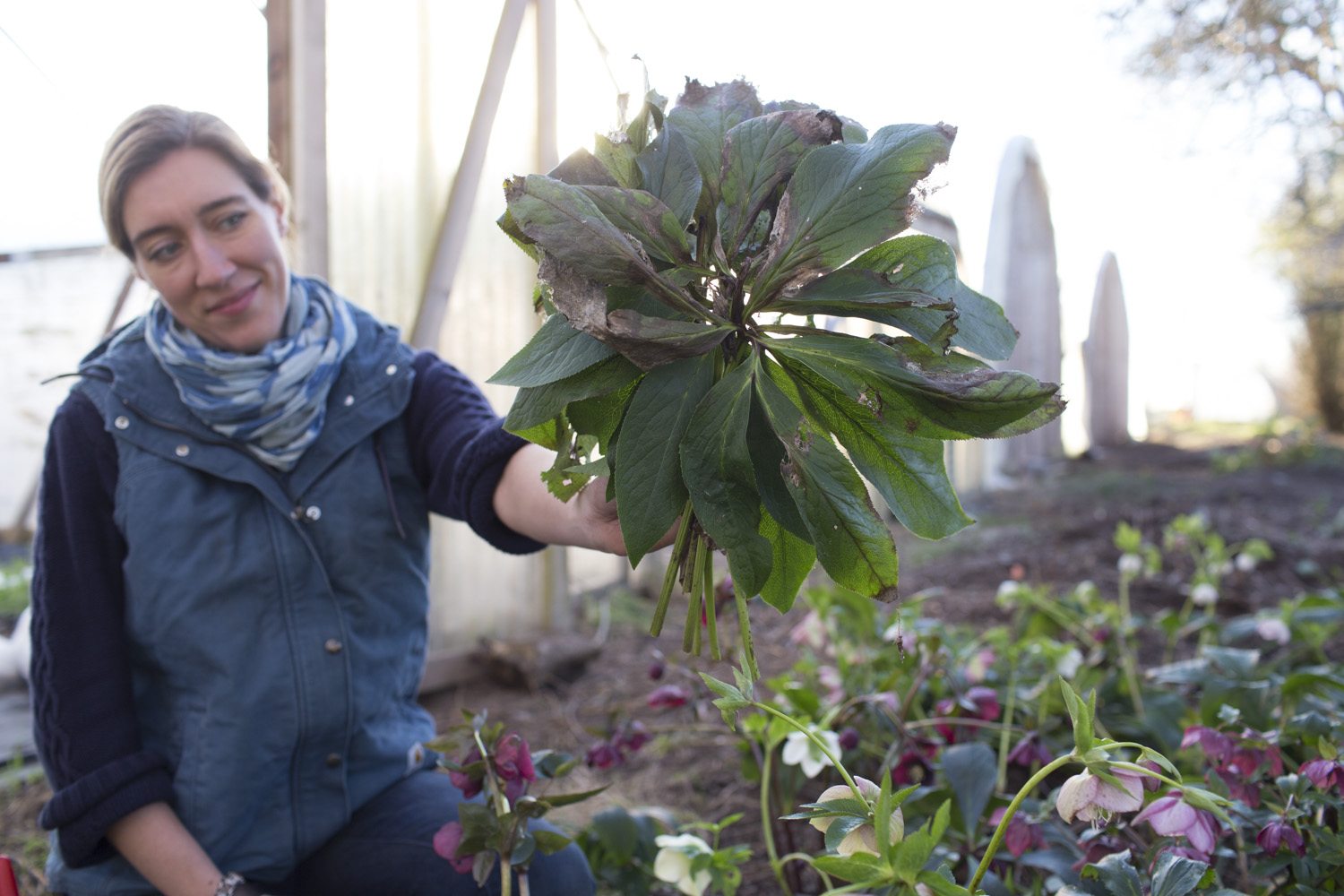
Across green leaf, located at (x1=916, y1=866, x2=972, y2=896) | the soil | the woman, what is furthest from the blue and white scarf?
green leaf, located at (x1=916, y1=866, x2=972, y2=896)

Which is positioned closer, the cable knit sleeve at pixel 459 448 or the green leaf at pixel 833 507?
the green leaf at pixel 833 507

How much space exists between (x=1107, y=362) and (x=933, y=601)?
702cm

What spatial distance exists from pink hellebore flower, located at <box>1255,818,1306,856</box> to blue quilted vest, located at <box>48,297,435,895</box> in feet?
3.98

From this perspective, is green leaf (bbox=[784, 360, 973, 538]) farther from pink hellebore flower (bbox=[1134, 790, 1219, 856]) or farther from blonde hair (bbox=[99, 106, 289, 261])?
blonde hair (bbox=[99, 106, 289, 261])

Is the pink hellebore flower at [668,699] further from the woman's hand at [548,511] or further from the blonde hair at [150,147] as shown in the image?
the blonde hair at [150,147]

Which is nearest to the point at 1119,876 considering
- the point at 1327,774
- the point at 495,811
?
the point at 1327,774

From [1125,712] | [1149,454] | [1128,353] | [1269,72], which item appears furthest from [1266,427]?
[1125,712]

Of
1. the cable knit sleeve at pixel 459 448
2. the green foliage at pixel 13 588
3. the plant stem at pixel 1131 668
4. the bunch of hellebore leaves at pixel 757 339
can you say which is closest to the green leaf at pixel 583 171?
the bunch of hellebore leaves at pixel 757 339

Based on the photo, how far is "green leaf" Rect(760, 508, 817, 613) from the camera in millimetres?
929

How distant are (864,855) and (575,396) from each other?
0.45 m

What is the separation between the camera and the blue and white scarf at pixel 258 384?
152cm

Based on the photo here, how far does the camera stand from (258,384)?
5.03 ft

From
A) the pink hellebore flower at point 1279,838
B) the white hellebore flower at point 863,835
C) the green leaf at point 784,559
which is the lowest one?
the pink hellebore flower at point 1279,838

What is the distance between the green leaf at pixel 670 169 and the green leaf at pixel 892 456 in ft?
0.59
